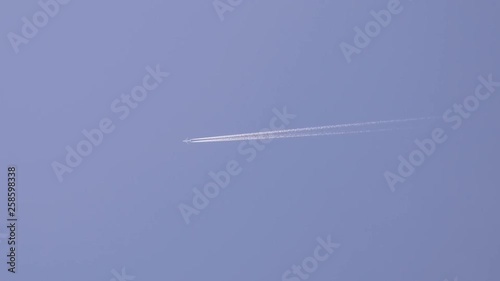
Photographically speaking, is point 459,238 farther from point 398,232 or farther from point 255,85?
point 255,85

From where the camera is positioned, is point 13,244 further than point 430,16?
No

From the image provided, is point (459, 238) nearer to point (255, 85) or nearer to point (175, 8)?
point (255, 85)

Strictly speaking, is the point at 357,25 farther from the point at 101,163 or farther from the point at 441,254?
the point at 101,163

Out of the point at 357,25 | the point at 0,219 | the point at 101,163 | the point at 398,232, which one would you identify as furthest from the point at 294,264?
the point at 0,219

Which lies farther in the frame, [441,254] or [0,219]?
[441,254]

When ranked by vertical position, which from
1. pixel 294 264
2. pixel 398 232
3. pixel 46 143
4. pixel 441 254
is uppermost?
pixel 46 143

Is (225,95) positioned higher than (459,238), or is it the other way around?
(225,95)

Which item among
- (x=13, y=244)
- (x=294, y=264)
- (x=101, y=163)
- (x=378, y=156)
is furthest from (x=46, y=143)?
(x=378, y=156)

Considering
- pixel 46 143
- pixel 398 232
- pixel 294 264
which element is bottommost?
pixel 398 232

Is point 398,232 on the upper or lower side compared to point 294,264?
lower
